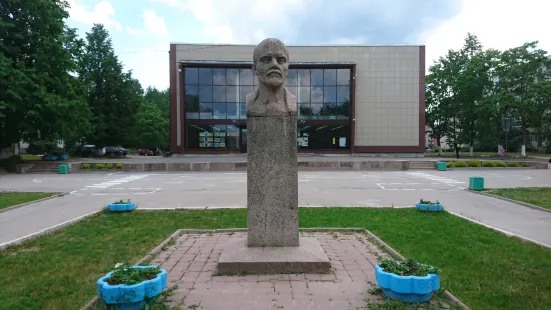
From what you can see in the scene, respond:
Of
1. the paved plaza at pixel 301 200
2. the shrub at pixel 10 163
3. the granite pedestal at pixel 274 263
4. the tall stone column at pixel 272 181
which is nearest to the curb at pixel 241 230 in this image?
the granite pedestal at pixel 274 263

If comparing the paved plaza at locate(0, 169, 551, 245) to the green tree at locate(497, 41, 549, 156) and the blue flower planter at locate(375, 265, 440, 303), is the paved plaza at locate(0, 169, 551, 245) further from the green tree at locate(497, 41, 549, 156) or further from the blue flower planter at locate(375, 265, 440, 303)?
the green tree at locate(497, 41, 549, 156)

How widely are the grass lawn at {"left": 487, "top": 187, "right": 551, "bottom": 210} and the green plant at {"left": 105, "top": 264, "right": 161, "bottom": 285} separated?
11.5 meters

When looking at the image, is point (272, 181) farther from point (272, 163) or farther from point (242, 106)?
point (242, 106)

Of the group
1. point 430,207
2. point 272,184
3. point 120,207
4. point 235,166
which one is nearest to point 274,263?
point 272,184

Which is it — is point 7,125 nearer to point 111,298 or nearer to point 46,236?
point 46,236

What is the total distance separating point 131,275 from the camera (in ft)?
13.0

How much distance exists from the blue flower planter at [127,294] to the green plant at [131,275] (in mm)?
96

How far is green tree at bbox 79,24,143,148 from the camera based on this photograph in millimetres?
42562

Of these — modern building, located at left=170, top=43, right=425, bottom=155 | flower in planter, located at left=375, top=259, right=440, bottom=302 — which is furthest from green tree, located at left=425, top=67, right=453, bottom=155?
flower in planter, located at left=375, top=259, right=440, bottom=302

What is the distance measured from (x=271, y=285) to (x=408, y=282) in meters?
1.68

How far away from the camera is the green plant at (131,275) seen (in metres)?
3.87

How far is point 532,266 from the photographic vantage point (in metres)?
5.50

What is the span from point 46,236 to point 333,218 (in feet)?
21.6

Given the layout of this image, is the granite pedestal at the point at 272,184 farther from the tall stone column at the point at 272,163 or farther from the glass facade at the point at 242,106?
the glass facade at the point at 242,106
